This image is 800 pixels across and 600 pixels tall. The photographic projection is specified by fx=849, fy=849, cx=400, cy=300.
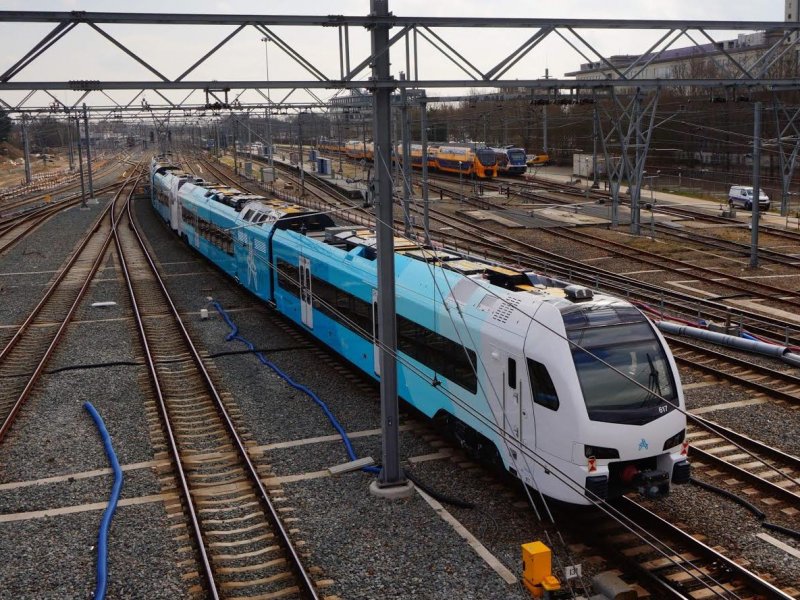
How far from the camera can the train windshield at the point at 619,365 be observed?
952 centimetres

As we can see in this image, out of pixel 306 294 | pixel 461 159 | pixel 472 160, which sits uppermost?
pixel 461 159

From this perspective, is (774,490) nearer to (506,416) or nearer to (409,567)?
(506,416)

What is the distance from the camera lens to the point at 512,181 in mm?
58844

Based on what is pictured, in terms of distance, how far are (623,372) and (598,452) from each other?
104 centimetres

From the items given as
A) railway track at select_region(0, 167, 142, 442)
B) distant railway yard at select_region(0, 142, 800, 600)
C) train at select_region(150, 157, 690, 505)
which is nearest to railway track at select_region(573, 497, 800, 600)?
distant railway yard at select_region(0, 142, 800, 600)

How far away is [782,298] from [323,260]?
43.8 feet

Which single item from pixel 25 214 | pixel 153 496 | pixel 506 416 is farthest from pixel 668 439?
pixel 25 214

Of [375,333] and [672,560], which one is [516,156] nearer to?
[375,333]

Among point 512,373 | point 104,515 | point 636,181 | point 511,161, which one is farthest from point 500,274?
point 511,161

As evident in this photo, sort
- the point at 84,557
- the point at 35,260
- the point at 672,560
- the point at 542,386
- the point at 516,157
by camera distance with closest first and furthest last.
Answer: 1. the point at 672,560
2. the point at 84,557
3. the point at 542,386
4. the point at 35,260
5. the point at 516,157

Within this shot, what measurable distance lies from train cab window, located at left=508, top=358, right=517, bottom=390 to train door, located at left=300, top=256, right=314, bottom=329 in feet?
27.9

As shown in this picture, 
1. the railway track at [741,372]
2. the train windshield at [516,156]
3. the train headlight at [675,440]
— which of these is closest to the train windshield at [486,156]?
the train windshield at [516,156]

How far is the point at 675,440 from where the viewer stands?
389 inches

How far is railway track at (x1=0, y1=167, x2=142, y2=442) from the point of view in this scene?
51.6 ft
